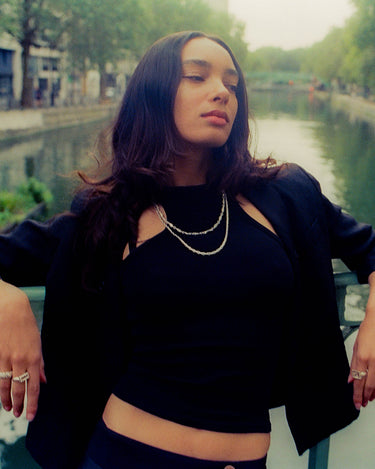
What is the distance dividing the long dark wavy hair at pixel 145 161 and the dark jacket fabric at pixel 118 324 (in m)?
0.05

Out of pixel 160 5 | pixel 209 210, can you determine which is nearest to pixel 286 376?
pixel 209 210

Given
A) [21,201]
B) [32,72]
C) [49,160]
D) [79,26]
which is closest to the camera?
[21,201]

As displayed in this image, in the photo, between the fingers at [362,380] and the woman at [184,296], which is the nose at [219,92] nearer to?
the woman at [184,296]

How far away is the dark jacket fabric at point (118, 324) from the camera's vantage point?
5.09 feet

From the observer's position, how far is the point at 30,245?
155 centimetres

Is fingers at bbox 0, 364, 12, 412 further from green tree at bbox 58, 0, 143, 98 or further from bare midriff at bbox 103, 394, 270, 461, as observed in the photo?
green tree at bbox 58, 0, 143, 98

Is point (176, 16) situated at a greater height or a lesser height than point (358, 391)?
greater

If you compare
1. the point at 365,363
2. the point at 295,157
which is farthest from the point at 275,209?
the point at 295,157

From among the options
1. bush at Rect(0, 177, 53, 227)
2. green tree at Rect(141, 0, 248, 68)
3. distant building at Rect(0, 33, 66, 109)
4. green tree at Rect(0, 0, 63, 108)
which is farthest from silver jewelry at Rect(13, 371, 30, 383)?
green tree at Rect(141, 0, 248, 68)

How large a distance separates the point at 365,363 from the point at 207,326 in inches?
16.4

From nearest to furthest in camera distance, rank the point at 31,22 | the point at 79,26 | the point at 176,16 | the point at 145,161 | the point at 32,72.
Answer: the point at 145,161 → the point at 31,22 → the point at 79,26 → the point at 32,72 → the point at 176,16

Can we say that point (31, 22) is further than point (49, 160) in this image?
Yes

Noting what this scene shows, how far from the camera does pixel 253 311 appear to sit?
146 centimetres

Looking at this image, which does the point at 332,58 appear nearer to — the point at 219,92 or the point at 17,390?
the point at 219,92
